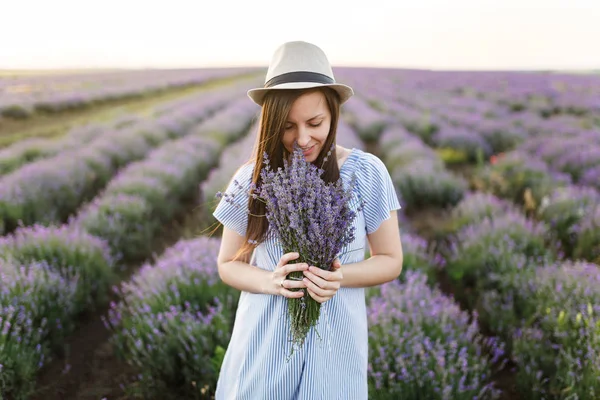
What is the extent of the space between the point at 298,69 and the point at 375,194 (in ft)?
1.58

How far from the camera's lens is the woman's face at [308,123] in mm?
1422

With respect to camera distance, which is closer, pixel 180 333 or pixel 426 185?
pixel 180 333

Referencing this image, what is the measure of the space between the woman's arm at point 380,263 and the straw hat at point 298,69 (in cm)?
49

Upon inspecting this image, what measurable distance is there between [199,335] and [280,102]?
1.70 m

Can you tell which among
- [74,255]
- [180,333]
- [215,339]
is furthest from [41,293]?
[215,339]

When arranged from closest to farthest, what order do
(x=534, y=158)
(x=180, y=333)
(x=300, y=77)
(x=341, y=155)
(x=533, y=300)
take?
(x=300, y=77), (x=341, y=155), (x=180, y=333), (x=533, y=300), (x=534, y=158)

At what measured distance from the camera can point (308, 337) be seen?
144cm

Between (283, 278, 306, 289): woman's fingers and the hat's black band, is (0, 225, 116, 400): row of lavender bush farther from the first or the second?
the hat's black band

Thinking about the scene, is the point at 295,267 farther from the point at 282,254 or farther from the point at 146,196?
the point at 146,196

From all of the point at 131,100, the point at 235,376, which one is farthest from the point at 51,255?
the point at 131,100

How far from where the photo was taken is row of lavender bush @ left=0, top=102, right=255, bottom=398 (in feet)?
8.70

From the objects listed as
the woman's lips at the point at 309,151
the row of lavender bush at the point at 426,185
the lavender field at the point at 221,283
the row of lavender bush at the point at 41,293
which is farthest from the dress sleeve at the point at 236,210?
the row of lavender bush at the point at 426,185

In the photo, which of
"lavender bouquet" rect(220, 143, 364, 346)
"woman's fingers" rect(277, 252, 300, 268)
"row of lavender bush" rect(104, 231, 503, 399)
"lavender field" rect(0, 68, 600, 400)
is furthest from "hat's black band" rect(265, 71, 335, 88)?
"row of lavender bush" rect(104, 231, 503, 399)

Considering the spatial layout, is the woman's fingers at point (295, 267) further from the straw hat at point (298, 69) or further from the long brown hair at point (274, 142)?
the straw hat at point (298, 69)
